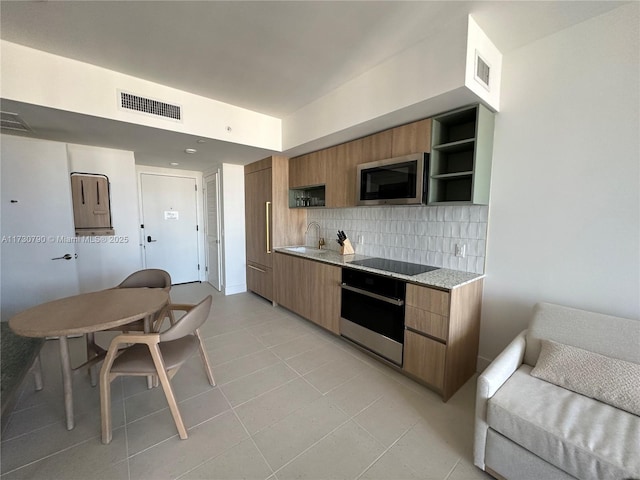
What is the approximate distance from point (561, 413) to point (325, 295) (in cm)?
208

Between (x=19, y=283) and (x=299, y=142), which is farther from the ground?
(x=299, y=142)

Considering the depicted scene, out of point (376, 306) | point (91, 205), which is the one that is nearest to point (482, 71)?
point (376, 306)

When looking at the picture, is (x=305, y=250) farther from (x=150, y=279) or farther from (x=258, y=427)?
(x=258, y=427)

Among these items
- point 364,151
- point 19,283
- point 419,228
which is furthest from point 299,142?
point 19,283

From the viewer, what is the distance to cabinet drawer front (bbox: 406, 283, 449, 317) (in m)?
1.99

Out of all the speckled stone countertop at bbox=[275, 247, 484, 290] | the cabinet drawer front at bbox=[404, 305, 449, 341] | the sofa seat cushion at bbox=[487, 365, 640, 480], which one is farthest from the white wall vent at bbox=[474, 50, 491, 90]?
the sofa seat cushion at bbox=[487, 365, 640, 480]

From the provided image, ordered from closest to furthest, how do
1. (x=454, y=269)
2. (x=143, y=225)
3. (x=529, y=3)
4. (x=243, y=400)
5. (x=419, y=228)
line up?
(x=529, y=3)
(x=243, y=400)
(x=454, y=269)
(x=419, y=228)
(x=143, y=225)

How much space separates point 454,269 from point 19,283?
4502 mm

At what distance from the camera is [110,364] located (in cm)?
167

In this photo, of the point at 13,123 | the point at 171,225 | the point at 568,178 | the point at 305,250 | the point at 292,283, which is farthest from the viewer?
the point at 171,225

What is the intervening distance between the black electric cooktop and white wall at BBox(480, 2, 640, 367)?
1.85 feet

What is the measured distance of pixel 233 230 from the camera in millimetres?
4648

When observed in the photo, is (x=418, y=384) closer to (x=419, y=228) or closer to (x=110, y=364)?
(x=419, y=228)

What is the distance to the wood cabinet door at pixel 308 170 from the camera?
135 inches
